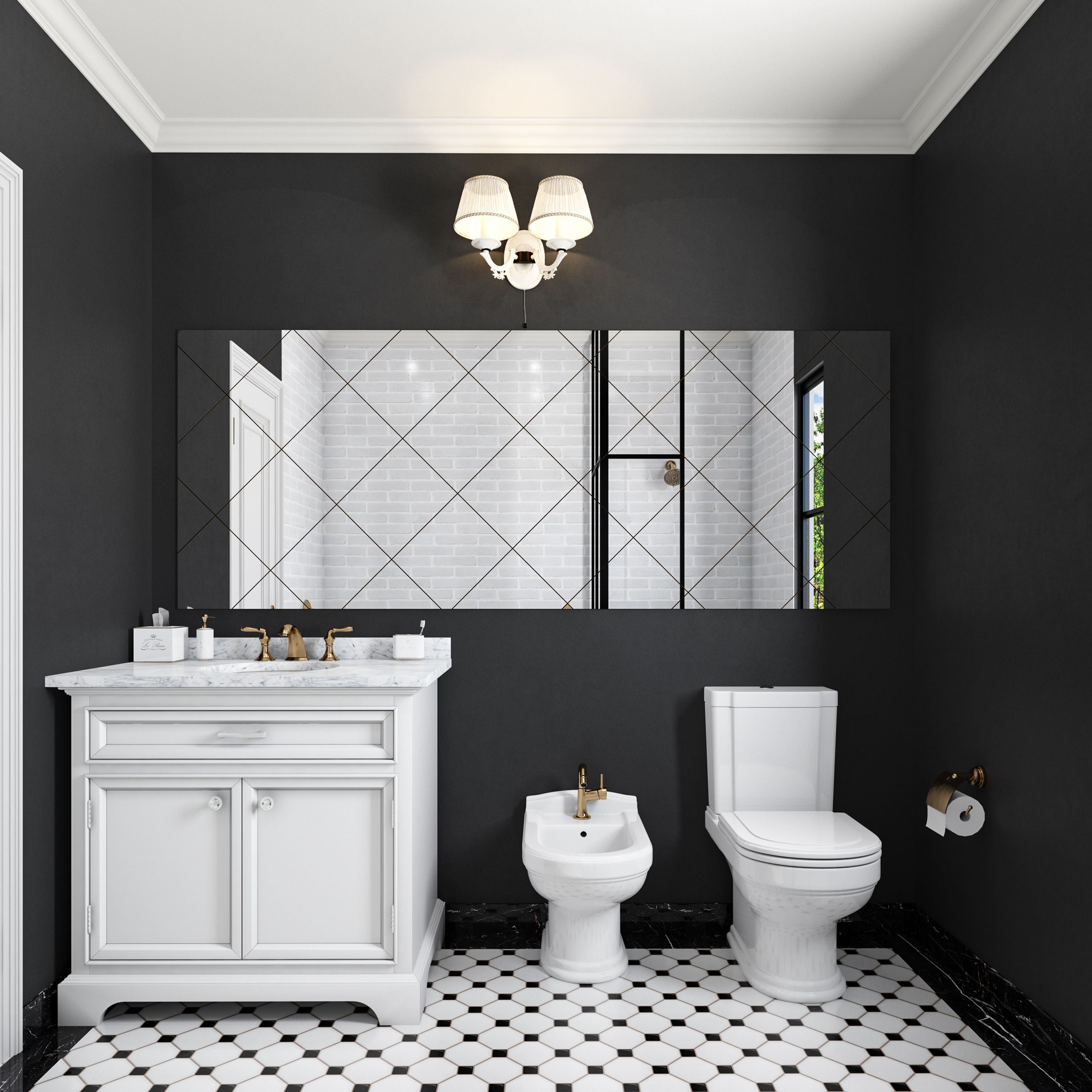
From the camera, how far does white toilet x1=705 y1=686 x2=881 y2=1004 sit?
2172 mm

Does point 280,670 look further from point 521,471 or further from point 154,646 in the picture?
point 521,471

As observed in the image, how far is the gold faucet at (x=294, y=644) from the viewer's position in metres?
2.63

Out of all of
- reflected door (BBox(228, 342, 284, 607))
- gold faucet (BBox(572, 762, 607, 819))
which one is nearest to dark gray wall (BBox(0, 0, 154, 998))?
reflected door (BBox(228, 342, 284, 607))

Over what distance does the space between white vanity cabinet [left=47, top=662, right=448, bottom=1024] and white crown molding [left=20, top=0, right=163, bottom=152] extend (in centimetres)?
167

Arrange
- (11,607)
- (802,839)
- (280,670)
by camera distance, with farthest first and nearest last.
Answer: (280,670) < (802,839) < (11,607)

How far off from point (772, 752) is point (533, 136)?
2.12 m

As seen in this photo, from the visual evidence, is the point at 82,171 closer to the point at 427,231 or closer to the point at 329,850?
the point at 427,231

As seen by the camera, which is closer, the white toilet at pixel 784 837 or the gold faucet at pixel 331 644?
the white toilet at pixel 784 837

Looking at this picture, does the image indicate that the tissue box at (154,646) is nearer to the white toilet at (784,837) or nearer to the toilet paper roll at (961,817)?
the white toilet at (784,837)

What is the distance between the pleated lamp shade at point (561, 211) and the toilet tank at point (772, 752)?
1511mm

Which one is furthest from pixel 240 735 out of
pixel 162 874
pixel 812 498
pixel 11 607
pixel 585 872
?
pixel 812 498

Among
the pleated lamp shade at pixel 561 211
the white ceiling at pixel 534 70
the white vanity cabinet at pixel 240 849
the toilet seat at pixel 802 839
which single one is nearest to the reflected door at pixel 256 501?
the white vanity cabinet at pixel 240 849

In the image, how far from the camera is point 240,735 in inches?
85.8

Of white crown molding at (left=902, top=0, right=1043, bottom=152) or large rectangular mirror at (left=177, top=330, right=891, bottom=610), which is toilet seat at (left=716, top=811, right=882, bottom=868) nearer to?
large rectangular mirror at (left=177, top=330, right=891, bottom=610)
